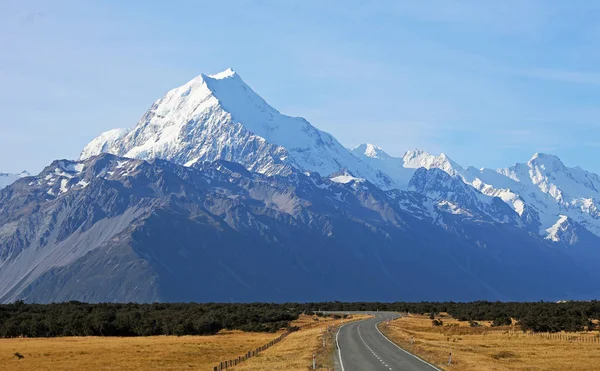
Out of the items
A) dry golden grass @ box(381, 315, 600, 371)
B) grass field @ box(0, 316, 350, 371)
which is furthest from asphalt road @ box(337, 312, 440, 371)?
grass field @ box(0, 316, 350, 371)

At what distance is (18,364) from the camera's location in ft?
276

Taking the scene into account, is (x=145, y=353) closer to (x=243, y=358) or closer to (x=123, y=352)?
(x=123, y=352)

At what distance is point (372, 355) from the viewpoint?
3241 inches

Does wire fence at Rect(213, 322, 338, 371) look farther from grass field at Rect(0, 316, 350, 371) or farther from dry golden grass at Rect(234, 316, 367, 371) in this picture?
grass field at Rect(0, 316, 350, 371)

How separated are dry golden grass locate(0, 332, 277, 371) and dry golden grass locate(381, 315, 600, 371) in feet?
68.3

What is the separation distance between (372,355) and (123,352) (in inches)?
1140

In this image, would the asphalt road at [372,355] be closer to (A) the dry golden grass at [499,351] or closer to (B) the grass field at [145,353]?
(A) the dry golden grass at [499,351]

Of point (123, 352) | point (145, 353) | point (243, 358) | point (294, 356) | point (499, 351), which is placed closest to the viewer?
point (294, 356)

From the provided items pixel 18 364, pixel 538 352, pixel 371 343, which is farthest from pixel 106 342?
pixel 538 352

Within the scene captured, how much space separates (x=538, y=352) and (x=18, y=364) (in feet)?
170

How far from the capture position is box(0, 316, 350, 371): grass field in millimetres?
81062

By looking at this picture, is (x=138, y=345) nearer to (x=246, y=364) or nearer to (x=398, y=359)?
(x=246, y=364)

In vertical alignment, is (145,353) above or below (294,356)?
below

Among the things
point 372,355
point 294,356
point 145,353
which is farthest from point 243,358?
point 145,353
